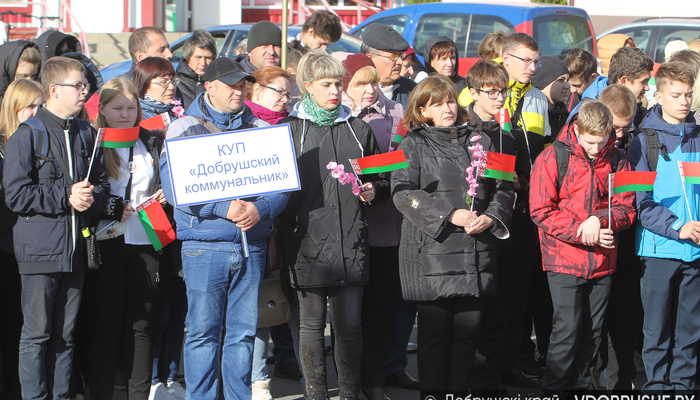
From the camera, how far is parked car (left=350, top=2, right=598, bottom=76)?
35.0 ft

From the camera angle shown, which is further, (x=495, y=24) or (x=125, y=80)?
(x=495, y=24)

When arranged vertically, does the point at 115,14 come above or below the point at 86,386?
above

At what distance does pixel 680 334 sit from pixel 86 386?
367 cm

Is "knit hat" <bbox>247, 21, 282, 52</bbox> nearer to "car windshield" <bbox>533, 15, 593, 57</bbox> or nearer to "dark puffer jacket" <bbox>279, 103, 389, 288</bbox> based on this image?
"dark puffer jacket" <bbox>279, 103, 389, 288</bbox>

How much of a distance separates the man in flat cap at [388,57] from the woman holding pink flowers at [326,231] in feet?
3.88

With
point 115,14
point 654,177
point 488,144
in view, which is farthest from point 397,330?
point 115,14

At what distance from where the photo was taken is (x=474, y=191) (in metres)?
4.37

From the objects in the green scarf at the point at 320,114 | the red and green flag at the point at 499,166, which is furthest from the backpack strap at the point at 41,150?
the red and green flag at the point at 499,166

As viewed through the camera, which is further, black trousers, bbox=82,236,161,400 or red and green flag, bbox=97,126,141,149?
black trousers, bbox=82,236,161,400

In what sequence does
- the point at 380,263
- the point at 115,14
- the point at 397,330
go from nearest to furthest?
the point at 380,263
the point at 397,330
the point at 115,14

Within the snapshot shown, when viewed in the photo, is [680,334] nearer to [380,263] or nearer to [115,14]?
[380,263]

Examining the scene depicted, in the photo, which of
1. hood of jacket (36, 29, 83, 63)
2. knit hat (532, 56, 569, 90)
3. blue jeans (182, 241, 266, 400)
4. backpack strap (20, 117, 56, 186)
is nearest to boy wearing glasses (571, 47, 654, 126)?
knit hat (532, 56, 569, 90)

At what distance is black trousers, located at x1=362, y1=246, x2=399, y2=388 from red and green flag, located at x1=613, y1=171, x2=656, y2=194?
4.68 feet

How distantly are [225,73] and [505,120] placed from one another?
1.82 metres
